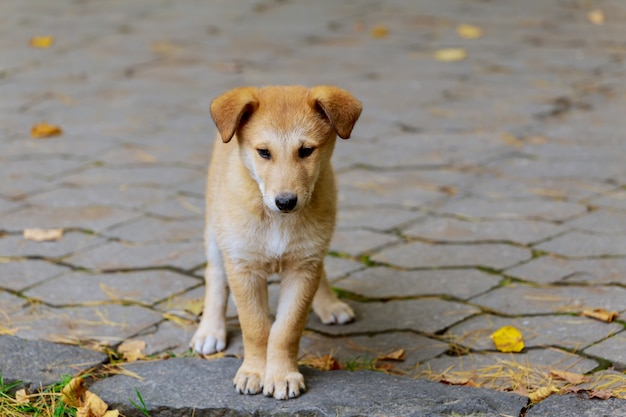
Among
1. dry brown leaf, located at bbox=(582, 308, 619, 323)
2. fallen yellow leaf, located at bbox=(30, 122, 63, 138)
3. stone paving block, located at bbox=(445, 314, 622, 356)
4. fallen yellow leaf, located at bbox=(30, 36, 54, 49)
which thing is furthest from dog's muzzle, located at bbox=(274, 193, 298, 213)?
fallen yellow leaf, located at bbox=(30, 36, 54, 49)

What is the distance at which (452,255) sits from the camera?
4.46 m

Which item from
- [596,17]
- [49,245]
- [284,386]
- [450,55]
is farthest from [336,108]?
[596,17]

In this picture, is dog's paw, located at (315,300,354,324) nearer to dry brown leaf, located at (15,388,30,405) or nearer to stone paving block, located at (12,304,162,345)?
stone paving block, located at (12,304,162,345)

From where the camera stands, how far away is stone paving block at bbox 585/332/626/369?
3.31 meters

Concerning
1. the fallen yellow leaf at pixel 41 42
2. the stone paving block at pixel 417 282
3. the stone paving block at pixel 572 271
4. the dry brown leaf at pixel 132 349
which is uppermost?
the stone paving block at pixel 572 271

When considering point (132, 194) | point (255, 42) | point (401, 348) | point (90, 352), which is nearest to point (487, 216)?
point (401, 348)

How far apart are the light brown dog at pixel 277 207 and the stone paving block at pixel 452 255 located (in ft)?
3.61

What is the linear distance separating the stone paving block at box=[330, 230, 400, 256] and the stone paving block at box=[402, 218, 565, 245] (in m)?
0.13

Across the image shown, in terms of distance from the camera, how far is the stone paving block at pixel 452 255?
14.3 feet

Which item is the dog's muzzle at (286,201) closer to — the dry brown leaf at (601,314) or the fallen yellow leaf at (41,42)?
the dry brown leaf at (601,314)

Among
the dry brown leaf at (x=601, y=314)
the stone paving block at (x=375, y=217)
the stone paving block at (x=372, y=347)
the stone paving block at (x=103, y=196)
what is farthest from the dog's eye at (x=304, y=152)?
the stone paving block at (x=103, y=196)

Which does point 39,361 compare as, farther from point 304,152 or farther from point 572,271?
point 572,271

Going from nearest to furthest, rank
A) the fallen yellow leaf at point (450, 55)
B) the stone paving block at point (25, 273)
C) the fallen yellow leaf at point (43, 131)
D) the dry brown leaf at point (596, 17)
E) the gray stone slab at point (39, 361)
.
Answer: the gray stone slab at point (39, 361)
the stone paving block at point (25, 273)
the fallen yellow leaf at point (43, 131)
the fallen yellow leaf at point (450, 55)
the dry brown leaf at point (596, 17)

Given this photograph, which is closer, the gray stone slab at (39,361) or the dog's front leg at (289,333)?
the dog's front leg at (289,333)
